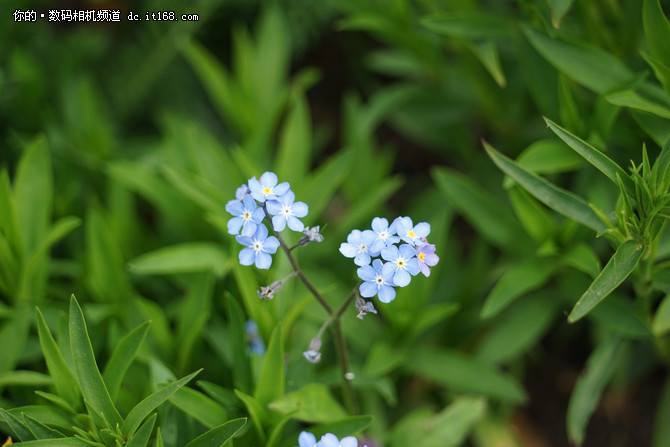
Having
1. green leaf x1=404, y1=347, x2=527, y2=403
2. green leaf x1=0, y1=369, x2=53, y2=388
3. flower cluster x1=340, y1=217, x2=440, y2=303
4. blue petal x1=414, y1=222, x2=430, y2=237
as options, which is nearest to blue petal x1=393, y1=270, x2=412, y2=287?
flower cluster x1=340, y1=217, x2=440, y2=303

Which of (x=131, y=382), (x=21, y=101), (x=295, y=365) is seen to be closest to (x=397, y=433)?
(x=295, y=365)

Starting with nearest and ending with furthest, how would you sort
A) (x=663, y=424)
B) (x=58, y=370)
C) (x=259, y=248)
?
(x=259, y=248)
(x=58, y=370)
(x=663, y=424)

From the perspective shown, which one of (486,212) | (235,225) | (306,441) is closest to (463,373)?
(486,212)

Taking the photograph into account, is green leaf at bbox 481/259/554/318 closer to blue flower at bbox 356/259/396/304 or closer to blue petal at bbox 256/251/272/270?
blue flower at bbox 356/259/396/304

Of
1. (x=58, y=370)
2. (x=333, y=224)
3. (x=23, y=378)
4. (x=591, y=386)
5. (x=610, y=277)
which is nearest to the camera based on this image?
(x=610, y=277)

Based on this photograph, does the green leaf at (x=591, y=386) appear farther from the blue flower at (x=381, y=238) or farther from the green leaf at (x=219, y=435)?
the green leaf at (x=219, y=435)

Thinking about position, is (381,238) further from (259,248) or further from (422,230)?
(259,248)

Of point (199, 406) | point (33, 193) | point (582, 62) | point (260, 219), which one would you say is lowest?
point (199, 406)
